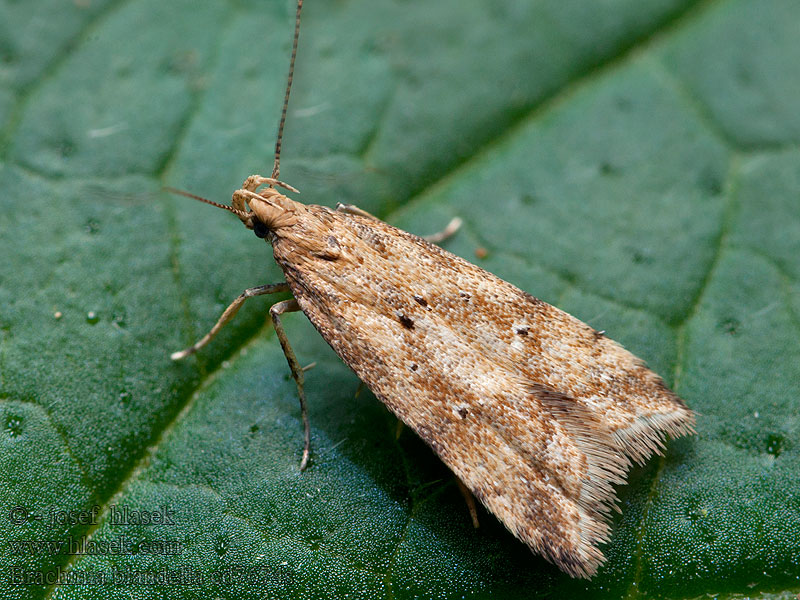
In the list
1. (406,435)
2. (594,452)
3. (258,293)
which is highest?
(594,452)

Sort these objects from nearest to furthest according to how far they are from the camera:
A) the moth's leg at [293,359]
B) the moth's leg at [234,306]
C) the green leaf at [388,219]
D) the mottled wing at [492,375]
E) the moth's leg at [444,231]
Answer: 1. the mottled wing at [492,375]
2. the green leaf at [388,219]
3. the moth's leg at [293,359]
4. the moth's leg at [234,306]
5. the moth's leg at [444,231]

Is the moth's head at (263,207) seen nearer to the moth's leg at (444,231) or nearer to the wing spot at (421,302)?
the moth's leg at (444,231)

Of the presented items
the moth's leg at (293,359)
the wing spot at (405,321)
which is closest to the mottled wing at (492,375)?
the wing spot at (405,321)

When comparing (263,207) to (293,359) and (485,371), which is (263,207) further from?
(485,371)

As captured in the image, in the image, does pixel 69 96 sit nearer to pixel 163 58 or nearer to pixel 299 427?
pixel 163 58

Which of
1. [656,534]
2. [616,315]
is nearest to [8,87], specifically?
[616,315]

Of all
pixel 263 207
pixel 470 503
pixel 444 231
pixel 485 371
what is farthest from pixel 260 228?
pixel 470 503

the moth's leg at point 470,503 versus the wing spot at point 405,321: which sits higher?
the wing spot at point 405,321
